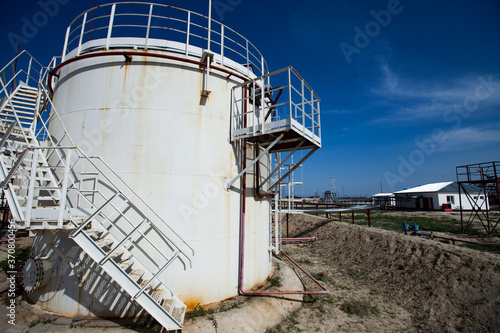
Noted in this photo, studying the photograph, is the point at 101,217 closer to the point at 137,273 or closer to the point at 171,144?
the point at 137,273

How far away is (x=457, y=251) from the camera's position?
942cm

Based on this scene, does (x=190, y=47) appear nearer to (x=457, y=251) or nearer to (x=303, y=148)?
(x=303, y=148)

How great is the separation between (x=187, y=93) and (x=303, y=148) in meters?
4.38

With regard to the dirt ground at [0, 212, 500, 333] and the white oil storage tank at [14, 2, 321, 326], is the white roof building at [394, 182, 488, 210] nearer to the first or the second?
the dirt ground at [0, 212, 500, 333]

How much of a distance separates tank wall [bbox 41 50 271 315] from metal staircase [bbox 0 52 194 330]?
33cm

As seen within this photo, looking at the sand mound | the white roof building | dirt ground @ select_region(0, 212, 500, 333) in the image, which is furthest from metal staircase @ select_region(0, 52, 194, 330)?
the white roof building

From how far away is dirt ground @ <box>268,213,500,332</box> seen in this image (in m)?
6.53

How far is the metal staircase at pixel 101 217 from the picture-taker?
4.90 metres

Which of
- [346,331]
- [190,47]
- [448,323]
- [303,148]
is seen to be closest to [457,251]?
[448,323]

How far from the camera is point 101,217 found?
6.17 m

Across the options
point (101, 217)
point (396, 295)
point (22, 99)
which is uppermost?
point (22, 99)

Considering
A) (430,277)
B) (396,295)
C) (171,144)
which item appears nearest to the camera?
(171,144)

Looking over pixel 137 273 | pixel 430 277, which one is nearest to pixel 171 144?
pixel 137 273

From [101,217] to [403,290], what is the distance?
10482 millimetres
